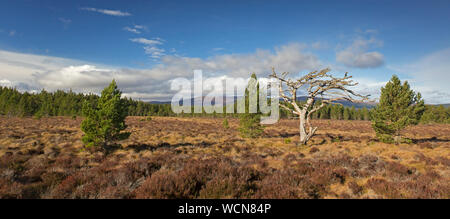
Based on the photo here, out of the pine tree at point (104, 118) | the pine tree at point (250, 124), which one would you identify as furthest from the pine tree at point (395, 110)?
the pine tree at point (104, 118)

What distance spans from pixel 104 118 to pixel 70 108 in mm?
79689

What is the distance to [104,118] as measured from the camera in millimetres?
13891

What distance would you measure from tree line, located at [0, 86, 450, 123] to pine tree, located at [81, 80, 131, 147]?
865 millimetres

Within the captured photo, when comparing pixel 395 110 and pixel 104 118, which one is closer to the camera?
pixel 104 118

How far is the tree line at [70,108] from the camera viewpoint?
57.5m

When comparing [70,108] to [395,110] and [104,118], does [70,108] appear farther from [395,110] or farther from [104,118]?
[395,110]

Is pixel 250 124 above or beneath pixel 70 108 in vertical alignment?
beneath

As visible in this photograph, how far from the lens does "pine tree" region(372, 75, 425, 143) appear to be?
16.4m

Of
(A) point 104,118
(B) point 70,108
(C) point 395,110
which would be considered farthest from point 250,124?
(B) point 70,108

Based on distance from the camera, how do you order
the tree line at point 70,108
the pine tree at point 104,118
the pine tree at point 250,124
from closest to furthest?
the pine tree at point 104,118 → the pine tree at point 250,124 → the tree line at point 70,108

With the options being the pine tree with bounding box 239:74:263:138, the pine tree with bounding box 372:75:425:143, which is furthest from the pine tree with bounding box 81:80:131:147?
the pine tree with bounding box 372:75:425:143

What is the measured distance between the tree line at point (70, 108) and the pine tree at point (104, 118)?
0.86m

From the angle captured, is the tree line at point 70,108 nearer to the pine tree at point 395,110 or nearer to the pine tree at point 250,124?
the pine tree at point 395,110

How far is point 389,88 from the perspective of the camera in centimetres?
1741
